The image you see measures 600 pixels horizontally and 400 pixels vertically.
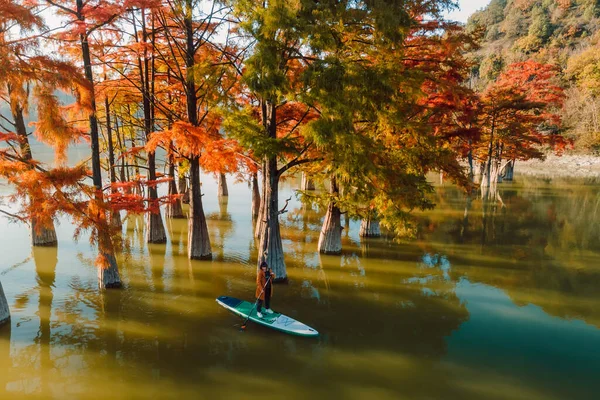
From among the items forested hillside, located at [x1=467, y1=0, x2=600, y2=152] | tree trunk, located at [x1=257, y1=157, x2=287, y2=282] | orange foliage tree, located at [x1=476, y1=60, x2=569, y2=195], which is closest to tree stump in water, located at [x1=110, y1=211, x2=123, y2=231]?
tree trunk, located at [x1=257, y1=157, x2=287, y2=282]

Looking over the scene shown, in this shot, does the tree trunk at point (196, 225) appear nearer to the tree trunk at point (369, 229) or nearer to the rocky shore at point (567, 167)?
the tree trunk at point (369, 229)

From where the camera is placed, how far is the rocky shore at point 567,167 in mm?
55094

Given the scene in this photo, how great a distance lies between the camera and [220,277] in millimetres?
14672

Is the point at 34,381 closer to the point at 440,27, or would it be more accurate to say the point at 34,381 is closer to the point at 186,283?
the point at 186,283

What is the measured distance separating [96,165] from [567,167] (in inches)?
2876

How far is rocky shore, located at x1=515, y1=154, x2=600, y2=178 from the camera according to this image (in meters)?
55.1

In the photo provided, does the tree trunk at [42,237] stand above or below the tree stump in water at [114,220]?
below

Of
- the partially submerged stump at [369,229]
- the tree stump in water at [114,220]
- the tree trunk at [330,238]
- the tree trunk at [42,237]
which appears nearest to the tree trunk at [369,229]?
the partially submerged stump at [369,229]

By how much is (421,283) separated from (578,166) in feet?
208

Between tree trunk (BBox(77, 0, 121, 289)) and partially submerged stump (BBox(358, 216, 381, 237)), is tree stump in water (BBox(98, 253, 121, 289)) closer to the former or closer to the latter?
tree trunk (BBox(77, 0, 121, 289))

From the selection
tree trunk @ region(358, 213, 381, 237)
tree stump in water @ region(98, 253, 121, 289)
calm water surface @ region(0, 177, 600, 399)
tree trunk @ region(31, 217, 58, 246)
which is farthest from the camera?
tree trunk @ region(358, 213, 381, 237)

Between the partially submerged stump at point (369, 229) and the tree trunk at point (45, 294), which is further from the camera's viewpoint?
the partially submerged stump at point (369, 229)

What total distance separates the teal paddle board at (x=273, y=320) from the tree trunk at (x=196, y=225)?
577cm

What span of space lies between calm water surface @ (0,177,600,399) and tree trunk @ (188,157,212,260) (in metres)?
0.58
